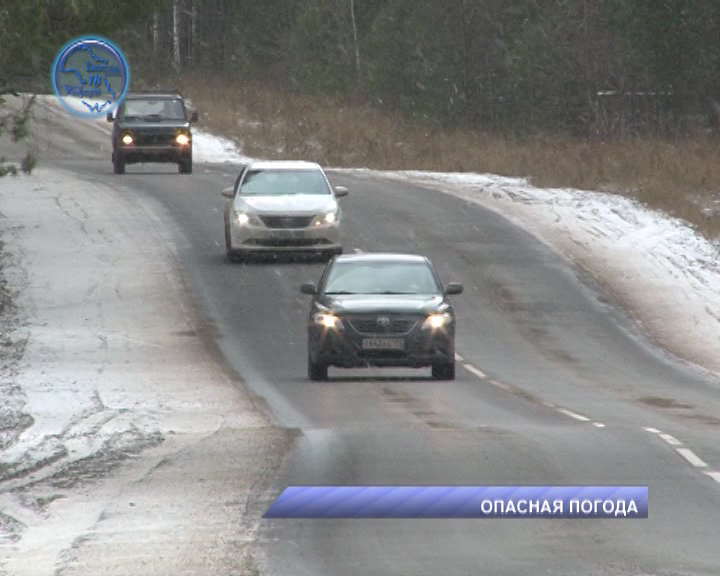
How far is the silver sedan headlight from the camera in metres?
33.2

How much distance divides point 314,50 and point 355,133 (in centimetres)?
2584

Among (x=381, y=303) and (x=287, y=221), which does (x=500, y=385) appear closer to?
(x=381, y=303)

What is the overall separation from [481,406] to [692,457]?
17.1 feet

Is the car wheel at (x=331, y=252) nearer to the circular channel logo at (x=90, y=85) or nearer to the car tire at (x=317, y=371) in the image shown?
the car tire at (x=317, y=371)

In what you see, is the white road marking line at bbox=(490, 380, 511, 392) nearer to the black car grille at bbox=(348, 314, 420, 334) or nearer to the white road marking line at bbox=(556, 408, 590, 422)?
the black car grille at bbox=(348, 314, 420, 334)

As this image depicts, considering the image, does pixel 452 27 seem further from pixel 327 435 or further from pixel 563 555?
pixel 563 555

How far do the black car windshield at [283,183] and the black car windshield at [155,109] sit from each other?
508 inches

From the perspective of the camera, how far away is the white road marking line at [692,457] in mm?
14461

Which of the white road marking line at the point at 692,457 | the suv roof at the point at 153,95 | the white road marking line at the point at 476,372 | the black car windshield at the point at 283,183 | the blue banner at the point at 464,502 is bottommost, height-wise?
the white road marking line at the point at 476,372

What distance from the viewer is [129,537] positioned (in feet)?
36.8

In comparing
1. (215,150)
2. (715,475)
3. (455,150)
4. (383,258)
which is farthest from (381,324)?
(215,150)

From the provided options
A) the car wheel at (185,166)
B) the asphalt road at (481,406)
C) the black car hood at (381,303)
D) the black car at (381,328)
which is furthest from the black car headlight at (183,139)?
the black car hood at (381,303)

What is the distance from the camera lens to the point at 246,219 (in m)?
33.3

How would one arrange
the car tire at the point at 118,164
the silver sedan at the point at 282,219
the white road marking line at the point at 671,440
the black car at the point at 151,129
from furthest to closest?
the car tire at the point at 118,164 < the black car at the point at 151,129 < the silver sedan at the point at 282,219 < the white road marking line at the point at 671,440
